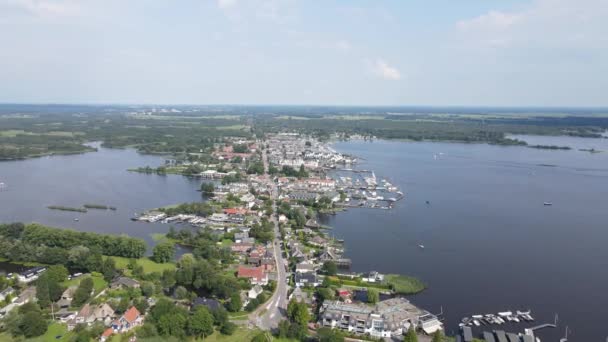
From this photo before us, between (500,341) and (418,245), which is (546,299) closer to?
(500,341)

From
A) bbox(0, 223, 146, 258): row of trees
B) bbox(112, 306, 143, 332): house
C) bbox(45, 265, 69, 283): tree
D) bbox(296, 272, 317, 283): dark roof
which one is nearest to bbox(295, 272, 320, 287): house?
bbox(296, 272, 317, 283): dark roof

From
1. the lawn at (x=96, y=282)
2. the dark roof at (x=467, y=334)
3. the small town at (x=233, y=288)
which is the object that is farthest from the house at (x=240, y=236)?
the dark roof at (x=467, y=334)

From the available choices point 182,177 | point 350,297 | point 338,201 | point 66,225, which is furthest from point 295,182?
point 350,297

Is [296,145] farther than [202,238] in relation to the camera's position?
Yes

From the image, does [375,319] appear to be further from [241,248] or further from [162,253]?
[162,253]

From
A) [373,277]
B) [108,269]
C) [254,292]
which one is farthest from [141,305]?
[373,277]

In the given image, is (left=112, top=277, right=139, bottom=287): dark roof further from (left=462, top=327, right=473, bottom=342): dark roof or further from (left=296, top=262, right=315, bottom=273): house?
(left=462, top=327, right=473, bottom=342): dark roof
